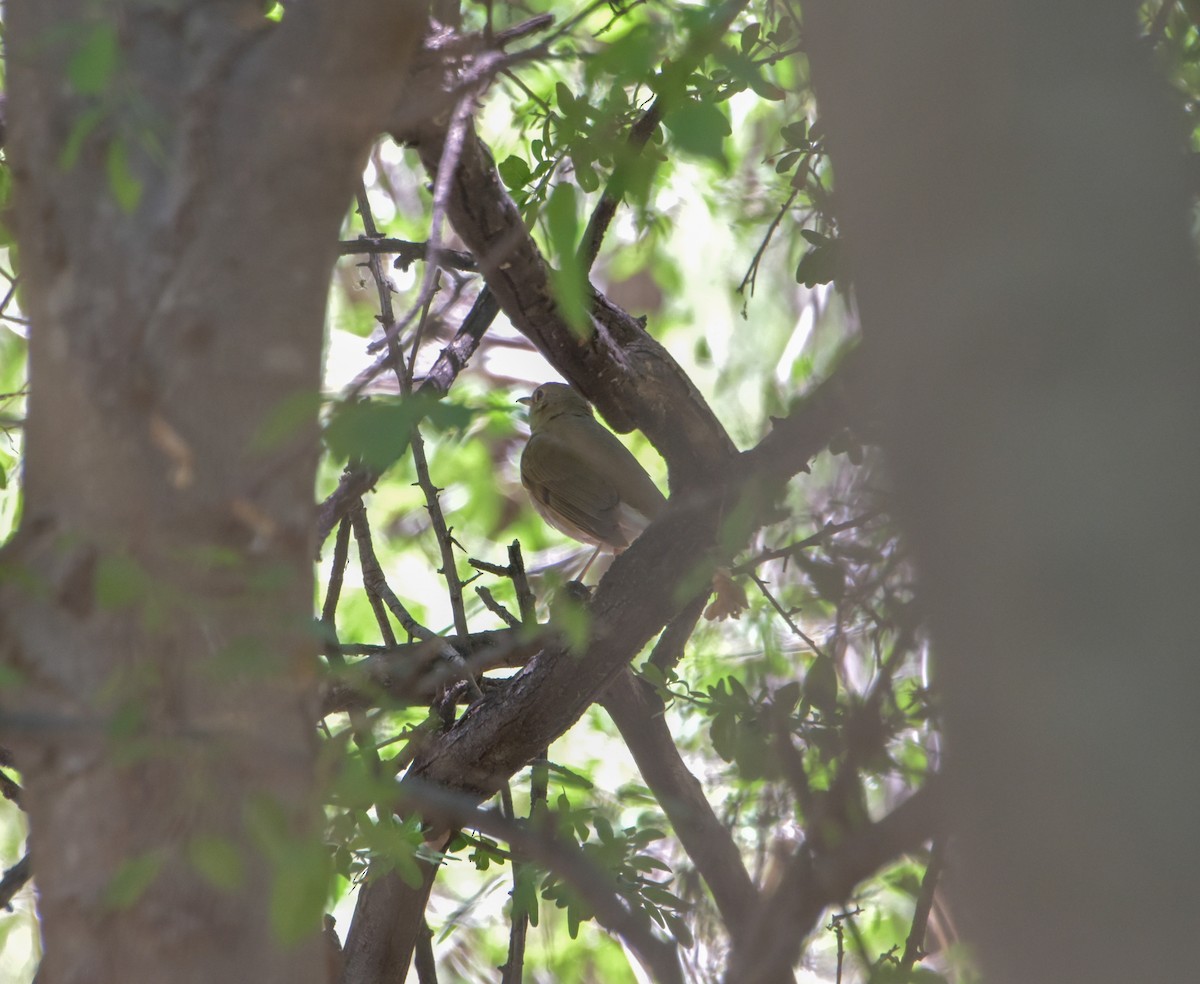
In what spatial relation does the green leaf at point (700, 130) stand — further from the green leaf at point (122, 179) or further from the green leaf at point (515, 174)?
the green leaf at point (515, 174)

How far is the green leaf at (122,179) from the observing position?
136 centimetres

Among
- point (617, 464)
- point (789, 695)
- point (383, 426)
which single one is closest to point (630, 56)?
point (383, 426)

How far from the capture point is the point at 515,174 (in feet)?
9.28

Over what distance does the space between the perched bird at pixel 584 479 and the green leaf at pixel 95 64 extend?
3667 millimetres

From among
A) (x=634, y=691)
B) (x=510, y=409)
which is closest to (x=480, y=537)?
(x=634, y=691)

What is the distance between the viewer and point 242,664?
1208 millimetres

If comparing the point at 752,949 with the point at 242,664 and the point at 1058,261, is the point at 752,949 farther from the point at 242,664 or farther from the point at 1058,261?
the point at 1058,261

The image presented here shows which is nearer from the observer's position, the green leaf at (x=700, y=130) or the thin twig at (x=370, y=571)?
the green leaf at (x=700, y=130)

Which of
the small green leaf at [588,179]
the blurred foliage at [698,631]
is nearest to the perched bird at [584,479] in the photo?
the blurred foliage at [698,631]

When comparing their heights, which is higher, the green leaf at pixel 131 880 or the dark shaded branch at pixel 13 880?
the dark shaded branch at pixel 13 880

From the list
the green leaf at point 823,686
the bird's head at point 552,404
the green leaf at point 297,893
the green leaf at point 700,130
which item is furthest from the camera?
the bird's head at point 552,404

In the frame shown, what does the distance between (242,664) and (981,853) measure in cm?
70

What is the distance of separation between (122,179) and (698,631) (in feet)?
11.0

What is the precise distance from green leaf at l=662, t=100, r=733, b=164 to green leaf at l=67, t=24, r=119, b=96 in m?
0.60
